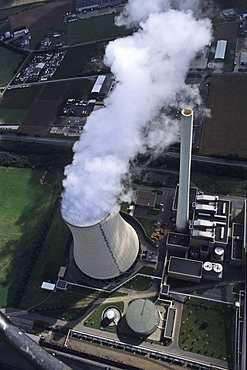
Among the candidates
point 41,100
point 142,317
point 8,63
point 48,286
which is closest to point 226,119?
point 142,317

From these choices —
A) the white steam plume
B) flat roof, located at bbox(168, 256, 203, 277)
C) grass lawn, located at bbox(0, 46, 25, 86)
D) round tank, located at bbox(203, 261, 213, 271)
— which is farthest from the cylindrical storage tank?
grass lawn, located at bbox(0, 46, 25, 86)

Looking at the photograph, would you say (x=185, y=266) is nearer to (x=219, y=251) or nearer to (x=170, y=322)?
(x=219, y=251)

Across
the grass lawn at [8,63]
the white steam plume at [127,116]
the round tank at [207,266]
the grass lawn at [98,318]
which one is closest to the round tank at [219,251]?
the round tank at [207,266]

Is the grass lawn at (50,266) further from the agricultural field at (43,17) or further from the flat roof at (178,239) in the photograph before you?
the agricultural field at (43,17)

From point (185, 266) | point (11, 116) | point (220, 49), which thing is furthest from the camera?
point (220, 49)

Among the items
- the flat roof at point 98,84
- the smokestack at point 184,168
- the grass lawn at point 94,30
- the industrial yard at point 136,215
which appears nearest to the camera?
the smokestack at point 184,168

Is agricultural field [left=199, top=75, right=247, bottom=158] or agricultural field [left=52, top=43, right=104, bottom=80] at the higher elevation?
agricultural field [left=52, top=43, right=104, bottom=80]

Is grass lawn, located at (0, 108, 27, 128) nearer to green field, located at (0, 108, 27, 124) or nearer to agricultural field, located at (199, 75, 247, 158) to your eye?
green field, located at (0, 108, 27, 124)
